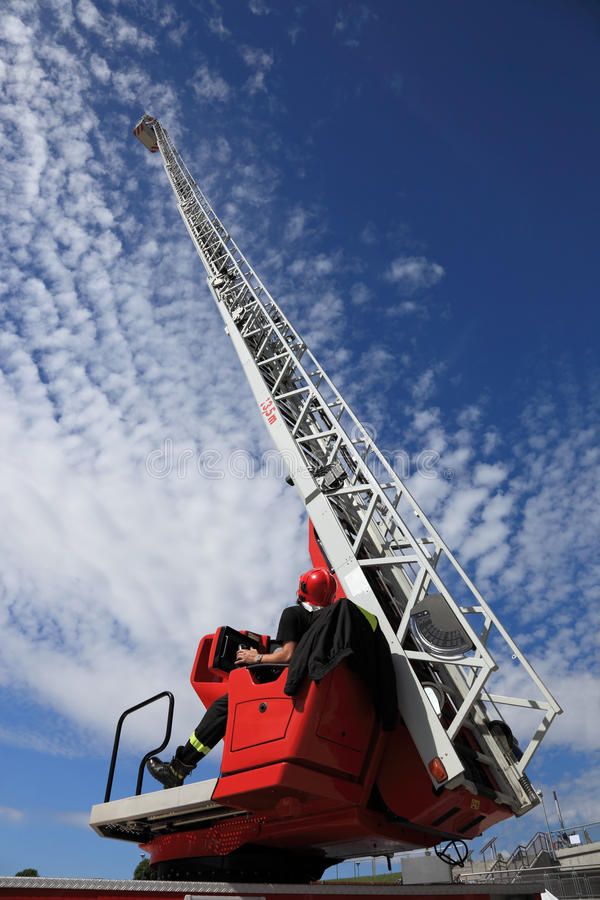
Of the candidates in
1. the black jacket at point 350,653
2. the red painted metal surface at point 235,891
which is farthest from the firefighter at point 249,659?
the red painted metal surface at point 235,891

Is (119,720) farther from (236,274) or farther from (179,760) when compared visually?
(236,274)

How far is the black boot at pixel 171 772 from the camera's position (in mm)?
5621

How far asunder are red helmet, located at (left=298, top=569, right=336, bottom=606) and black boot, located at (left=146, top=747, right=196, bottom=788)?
1965mm

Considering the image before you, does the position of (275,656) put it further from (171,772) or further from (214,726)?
(171,772)

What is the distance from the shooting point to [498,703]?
557 cm

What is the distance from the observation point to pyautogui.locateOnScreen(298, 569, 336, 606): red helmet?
5.85m

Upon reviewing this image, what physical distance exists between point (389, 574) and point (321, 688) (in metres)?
2.52

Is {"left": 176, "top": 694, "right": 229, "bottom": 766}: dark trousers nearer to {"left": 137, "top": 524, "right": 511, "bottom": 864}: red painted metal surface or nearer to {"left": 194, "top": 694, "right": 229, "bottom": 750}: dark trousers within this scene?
{"left": 194, "top": 694, "right": 229, "bottom": 750}: dark trousers

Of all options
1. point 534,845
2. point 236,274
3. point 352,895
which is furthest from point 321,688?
point 534,845

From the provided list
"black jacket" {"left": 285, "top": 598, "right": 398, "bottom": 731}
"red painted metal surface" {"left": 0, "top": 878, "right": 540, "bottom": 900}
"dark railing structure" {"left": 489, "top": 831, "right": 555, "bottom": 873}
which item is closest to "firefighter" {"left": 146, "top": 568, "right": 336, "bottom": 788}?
"black jacket" {"left": 285, "top": 598, "right": 398, "bottom": 731}

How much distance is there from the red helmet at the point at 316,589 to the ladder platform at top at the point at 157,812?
181cm

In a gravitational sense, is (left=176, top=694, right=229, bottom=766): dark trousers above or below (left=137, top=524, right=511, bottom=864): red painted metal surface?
above

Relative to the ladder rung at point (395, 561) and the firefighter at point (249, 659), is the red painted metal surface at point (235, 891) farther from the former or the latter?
the ladder rung at point (395, 561)

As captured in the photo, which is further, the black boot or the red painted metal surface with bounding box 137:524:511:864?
the black boot
